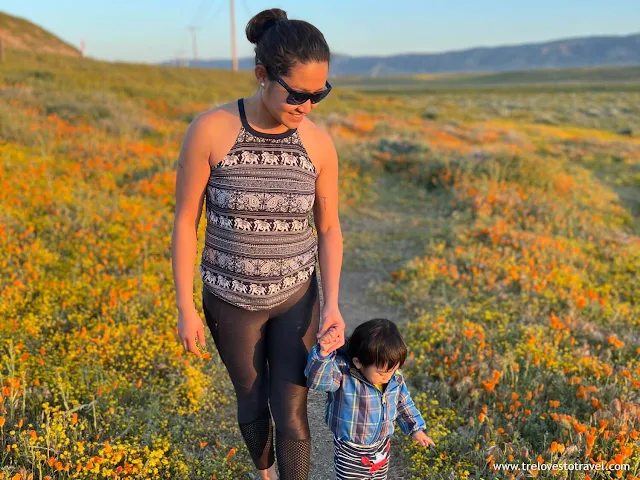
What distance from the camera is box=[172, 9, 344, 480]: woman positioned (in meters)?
1.98

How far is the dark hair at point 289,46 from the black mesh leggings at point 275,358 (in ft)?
3.41

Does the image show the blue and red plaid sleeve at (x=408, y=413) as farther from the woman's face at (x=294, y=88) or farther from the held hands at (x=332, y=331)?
the woman's face at (x=294, y=88)

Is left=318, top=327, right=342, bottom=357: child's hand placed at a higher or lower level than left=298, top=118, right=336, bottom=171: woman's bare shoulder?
lower

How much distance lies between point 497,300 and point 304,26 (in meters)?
4.67

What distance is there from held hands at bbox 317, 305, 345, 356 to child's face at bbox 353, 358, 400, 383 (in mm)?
213

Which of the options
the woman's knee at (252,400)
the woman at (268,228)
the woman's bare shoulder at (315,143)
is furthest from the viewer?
the woman's knee at (252,400)

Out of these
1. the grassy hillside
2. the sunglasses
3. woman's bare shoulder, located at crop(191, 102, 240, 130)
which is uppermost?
the sunglasses

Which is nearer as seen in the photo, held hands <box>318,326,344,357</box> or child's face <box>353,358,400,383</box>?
held hands <box>318,326,344,357</box>

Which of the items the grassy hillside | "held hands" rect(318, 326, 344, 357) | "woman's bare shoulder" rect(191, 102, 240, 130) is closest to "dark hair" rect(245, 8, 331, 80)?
"woman's bare shoulder" rect(191, 102, 240, 130)

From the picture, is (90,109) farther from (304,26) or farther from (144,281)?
(304,26)

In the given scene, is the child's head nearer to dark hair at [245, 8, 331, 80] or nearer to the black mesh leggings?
the black mesh leggings

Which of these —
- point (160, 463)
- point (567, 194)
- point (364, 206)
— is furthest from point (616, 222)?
point (160, 463)

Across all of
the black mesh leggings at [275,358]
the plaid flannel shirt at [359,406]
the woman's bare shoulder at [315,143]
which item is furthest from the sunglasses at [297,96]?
the plaid flannel shirt at [359,406]

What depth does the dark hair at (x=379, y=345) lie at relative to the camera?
2391 millimetres
